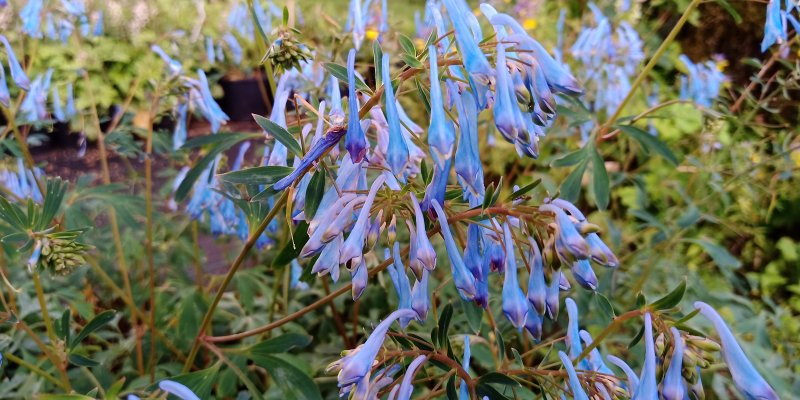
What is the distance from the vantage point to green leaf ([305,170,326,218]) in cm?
88

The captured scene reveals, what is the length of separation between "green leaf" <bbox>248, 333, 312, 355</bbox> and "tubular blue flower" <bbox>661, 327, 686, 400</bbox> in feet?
2.35

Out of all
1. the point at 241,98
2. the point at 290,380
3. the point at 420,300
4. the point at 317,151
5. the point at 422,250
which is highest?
the point at 317,151

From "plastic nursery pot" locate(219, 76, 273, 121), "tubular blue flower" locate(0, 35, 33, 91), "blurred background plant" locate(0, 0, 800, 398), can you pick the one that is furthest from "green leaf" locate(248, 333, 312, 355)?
"plastic nursery pot" locate(219, 76, 273, 121)

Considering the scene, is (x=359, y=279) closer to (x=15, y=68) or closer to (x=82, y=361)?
(x=82, y=361)

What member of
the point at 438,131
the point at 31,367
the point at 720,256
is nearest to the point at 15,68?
the point at 31,367

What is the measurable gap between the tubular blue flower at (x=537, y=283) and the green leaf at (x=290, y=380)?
1.85ft

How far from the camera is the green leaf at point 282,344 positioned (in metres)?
1.20

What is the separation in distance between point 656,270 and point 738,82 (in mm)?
2517

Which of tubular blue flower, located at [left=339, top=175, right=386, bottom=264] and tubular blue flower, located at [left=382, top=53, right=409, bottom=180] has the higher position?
tubular blue flower, located at [left=382, top=53, right=409, bottom=180]

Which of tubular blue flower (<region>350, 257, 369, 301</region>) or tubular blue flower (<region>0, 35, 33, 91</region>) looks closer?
tubular blue flower (<region>350, 257, 369, 301</region>)

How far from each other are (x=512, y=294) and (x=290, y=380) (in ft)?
1.94

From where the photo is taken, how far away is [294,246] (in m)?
0.99

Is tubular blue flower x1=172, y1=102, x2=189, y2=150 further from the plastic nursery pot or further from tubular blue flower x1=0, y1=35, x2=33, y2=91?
the plastic nursery pot

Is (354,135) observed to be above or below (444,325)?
above
